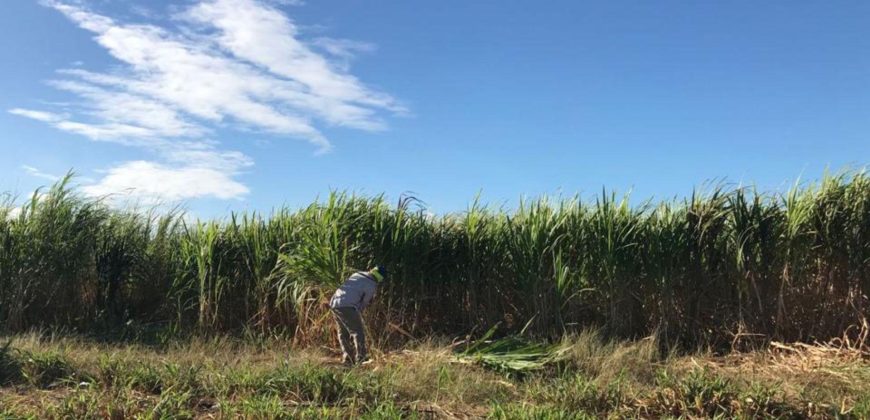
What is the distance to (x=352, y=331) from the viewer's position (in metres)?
8.09

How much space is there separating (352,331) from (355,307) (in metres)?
0.31

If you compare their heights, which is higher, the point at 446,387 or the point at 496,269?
the point at 496,269

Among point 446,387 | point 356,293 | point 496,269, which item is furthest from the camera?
point 496,269

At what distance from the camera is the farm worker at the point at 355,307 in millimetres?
8016

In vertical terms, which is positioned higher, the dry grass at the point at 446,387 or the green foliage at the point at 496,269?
the green foliage at the point at 496,269

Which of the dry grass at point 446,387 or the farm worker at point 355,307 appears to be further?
the farm worker at point 355,307

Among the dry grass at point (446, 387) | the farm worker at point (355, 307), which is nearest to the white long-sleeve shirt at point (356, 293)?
the farm worker at point (355, 307)

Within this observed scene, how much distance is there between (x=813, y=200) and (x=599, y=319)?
305cm

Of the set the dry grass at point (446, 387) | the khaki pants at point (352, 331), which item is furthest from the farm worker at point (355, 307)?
the dry grass at point (446, 387)

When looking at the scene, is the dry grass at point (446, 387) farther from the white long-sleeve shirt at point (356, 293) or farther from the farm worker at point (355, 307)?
the white long-sleeve shirt at point (356, 293)

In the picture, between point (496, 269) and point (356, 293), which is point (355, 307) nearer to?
point (356, 293)

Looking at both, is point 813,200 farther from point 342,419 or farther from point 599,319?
point 342,419

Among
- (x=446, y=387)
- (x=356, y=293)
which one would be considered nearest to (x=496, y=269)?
(x=356, y=293)

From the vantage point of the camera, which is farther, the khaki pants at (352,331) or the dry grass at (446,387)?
the khaki pants at (352,331)
